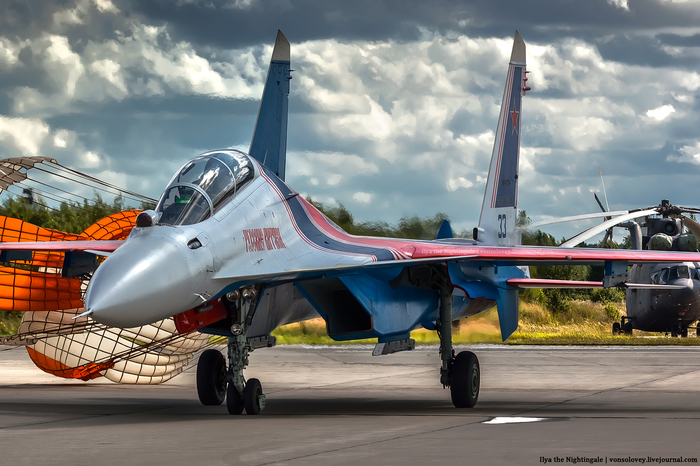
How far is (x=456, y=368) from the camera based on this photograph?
12.9m

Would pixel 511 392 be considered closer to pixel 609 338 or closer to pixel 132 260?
pixel 132 260

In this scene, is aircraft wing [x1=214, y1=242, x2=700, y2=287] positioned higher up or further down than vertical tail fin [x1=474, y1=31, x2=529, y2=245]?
further down

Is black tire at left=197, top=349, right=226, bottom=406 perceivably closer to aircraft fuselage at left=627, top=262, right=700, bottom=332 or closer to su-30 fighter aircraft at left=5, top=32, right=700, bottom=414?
su-30 fighter aircraft at left=5, top=32, right=700, bottom=414

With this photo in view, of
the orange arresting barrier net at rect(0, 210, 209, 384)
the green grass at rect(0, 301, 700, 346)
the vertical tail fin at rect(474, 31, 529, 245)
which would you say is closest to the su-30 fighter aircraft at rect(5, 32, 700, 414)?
the vertical tail fin at rect(474, 31, 529, 245)

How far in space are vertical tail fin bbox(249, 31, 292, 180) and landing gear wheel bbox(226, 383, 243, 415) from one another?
5055 mm

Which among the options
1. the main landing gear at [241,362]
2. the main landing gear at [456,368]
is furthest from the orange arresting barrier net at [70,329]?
the main landing gear at [456,368]

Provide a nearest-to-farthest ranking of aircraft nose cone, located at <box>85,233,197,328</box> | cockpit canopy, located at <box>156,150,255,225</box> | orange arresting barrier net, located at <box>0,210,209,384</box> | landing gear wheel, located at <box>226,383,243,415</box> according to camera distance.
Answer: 1. aircraft nose cone, located at <box>85,233,197,328</box>
2. cockpit canopy, located at <box>156,150,255,225</box>
3. landing gear wheel, located at <box>226,383,243,415</box>
4. orange arresting barrier net, located at <box>0,210,209,384</box>

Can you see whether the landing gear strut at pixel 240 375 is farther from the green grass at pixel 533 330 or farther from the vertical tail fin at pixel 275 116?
the green grass at pixel 533 330

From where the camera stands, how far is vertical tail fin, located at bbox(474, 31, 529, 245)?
55.8 ft

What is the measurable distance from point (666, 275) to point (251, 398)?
25.4m

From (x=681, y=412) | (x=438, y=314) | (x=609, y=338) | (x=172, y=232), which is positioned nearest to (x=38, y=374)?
(x=438, y=314)

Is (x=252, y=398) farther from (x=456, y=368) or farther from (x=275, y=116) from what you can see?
(x=275, y=116)

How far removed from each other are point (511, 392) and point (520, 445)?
803 cm

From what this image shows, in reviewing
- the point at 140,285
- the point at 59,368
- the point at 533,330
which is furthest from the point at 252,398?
the point at 533,330
